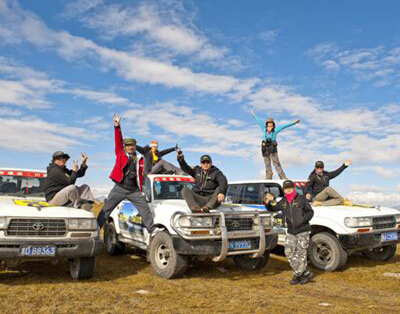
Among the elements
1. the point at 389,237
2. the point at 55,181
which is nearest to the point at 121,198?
the point at 55,181

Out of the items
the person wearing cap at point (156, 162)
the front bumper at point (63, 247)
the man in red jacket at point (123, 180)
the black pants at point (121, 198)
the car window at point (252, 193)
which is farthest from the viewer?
the person wearing cap at point (156, 162)

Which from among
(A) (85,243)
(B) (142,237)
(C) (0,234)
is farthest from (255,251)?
(C) (0,234)

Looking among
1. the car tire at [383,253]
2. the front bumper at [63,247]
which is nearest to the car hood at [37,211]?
the front bumper at [63,247]

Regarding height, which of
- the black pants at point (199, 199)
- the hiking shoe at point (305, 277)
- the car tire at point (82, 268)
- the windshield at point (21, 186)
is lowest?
the hiking shoe at point (305, 277)

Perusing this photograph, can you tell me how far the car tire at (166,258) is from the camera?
243 inches

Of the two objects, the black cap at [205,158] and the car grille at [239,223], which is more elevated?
the black cap at [205,158]

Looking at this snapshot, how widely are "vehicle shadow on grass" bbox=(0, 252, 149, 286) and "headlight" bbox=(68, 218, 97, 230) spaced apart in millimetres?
957

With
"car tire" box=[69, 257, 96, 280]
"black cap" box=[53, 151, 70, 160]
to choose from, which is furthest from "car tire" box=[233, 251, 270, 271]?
"black cap" box=[53, 151, 70, 160]

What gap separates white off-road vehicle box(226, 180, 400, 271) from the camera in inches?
285

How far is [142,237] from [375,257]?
5.54 m

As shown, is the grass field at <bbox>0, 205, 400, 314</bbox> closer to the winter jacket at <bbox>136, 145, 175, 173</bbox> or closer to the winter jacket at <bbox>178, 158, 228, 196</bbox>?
the winter jacket at <bbox>178, 158, 228, 196</bbox>

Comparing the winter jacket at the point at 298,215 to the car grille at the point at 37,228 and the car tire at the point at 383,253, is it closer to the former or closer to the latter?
the car tire at the point at 383,253

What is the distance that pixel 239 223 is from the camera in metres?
6.54

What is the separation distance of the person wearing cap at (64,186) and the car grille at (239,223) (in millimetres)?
2665
